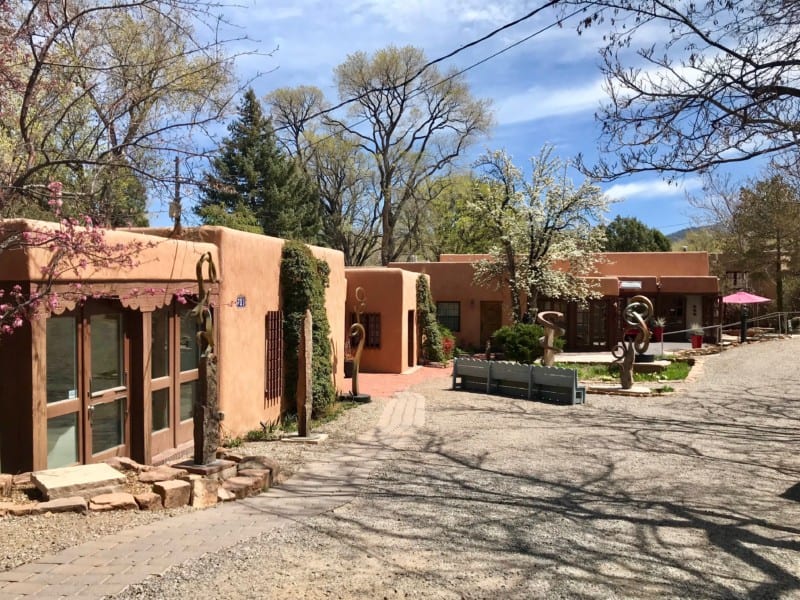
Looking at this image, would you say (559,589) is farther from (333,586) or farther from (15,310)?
(15,310)

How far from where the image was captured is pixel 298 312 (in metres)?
11.4

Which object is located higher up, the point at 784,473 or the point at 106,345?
the point at 106,345

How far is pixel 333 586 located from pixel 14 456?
11.9ft

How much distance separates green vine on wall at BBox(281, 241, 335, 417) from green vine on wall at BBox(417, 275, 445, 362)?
10708 mm

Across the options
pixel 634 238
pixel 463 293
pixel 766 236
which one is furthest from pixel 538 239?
pixel 634 238

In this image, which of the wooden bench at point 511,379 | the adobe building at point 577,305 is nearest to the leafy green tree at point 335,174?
the adobe building at point 577,305

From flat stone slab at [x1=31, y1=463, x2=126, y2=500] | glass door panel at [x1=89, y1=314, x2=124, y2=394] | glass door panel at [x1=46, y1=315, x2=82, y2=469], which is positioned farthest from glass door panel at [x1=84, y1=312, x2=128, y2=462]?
flat stone slab at [x1=31, y1=463, x2=126, y2=500]

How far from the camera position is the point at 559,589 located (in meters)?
4.02

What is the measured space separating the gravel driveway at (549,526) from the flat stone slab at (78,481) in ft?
5.66

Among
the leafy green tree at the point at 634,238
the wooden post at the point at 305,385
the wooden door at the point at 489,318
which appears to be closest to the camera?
the wooden post at the point at 305,385

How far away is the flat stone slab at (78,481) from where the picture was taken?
17.6 feet

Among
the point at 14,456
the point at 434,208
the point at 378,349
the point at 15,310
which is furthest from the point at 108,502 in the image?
the point at 434,208

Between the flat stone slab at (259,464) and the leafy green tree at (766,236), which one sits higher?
the leafy green tree at (766,236)

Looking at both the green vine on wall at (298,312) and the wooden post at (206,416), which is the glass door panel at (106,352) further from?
the green vine on wall at (298,312)
